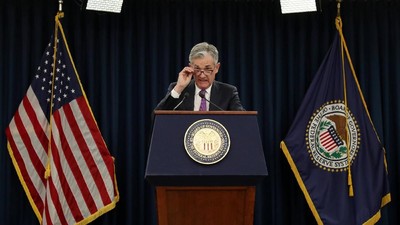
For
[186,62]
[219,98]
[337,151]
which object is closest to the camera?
[219,98]

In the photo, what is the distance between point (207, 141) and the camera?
3.29m

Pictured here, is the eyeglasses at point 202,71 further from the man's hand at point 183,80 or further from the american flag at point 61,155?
the american flag at point 61,155

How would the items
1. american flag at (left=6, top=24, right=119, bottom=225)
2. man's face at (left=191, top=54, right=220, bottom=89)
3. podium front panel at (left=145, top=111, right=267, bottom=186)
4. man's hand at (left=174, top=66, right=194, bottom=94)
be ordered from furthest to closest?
american flag at (left=6, top=24, right=119, bottom=225) → man's face at (left=191, top=54, right=220, bottom=89) → man's hand at (left=174, top=66, right=194, bottom=94) → podium front panel at (left=145, top=111, right=267, bottom=186)

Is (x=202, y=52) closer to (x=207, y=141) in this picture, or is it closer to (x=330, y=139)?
(x=207, y=141)

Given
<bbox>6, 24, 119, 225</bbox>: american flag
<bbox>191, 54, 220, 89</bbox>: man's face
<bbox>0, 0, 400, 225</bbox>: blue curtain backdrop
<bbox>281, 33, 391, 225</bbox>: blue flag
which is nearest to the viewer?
<bbox>191, 54, 220, 89</bbox>: man's face

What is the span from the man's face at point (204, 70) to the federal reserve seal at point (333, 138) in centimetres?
206

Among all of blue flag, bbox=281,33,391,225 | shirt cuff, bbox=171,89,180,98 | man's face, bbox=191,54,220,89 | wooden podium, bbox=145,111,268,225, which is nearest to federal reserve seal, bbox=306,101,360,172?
blue flag, bbox=281,33,391,225

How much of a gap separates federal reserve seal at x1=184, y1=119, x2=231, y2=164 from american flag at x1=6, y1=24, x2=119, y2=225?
230cm

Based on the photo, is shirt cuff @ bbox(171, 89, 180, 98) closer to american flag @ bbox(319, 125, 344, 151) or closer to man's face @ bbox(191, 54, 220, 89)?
man's face @ bbox(191, 54, 220, 89)

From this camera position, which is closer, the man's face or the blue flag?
the man's face

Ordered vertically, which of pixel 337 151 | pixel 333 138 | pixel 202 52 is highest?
pixel 202 52

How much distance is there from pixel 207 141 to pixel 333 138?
2.63 metres

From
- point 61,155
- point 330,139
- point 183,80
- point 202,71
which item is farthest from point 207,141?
point 330,139

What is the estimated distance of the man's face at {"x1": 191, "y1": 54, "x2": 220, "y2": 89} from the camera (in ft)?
12.5
